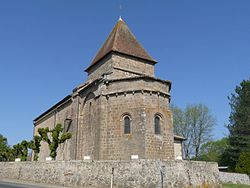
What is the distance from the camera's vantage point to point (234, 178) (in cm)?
2725

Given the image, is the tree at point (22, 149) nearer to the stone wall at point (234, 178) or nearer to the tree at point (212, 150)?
the stone wall at point (234, 178)

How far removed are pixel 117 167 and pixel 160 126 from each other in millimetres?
6518

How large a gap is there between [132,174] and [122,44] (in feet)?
51.0

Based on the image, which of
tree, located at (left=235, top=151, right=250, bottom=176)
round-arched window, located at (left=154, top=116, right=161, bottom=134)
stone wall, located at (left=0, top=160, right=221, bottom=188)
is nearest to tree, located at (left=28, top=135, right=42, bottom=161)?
stone wall, located at (left=0, top=160, right=221, bottom=188)

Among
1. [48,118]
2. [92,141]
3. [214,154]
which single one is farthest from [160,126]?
[214,154]

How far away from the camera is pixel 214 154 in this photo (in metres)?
50.8

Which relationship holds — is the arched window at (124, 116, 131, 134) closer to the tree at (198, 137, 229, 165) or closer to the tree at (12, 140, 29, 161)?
the tree at (12, 140, 29, 161)

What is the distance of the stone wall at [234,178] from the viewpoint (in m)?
26.4

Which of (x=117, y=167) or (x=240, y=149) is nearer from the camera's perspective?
(x=117, y=167)

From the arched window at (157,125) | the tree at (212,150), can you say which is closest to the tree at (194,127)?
the tree at (212,150)

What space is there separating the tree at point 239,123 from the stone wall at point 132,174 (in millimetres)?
18595

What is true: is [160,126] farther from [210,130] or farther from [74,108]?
[210,130]

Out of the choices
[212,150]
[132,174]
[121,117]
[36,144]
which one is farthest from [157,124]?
[212,150]

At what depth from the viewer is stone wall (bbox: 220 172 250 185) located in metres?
26.4
